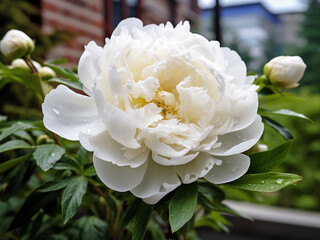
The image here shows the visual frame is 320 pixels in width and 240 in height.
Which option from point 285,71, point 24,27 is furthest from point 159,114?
point 24,27

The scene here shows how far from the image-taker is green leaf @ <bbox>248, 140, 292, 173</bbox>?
424 millimetres

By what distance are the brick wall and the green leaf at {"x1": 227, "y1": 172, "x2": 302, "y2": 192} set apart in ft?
5.24

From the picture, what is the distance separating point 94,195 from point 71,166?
14 cm

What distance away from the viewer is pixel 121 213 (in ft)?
1.99

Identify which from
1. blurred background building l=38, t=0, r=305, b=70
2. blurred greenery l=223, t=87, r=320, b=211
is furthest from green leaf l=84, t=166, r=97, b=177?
blurred greenery l=223, t=87, r=320, b=211

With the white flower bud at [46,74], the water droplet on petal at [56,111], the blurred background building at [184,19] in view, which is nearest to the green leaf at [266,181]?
the water droplet on petal at [56,111]

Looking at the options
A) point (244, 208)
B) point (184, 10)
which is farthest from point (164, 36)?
point (184, 10)

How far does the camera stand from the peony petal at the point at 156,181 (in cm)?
38

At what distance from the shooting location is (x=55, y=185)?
0.50m

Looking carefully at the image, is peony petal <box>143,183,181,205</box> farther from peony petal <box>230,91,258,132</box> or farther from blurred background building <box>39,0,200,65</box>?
blurred background building <box>39,0,200,65</box>

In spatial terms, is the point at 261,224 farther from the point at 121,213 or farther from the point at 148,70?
the point at 148,70

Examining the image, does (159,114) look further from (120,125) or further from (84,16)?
(84,16)

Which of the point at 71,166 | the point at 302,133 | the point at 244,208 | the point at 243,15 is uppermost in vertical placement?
the point at 71,166

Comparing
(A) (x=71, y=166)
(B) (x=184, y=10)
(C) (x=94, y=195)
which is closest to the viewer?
(A) (x=71, y=166)
